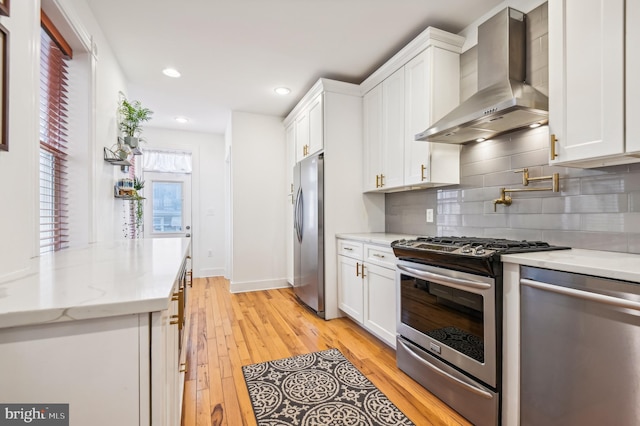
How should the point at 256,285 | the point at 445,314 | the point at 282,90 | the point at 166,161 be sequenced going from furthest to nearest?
the point at 166,161 → the point at 256,285 → the point at 282,90 → the point at 445,314

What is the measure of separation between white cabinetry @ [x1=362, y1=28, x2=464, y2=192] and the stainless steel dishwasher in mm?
1239

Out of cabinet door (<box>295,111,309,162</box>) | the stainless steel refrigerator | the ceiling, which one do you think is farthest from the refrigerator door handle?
the ceiling

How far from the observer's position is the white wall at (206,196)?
518 centimetres

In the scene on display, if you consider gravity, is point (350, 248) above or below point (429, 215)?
below

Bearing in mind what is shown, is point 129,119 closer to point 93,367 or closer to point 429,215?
point 93,367

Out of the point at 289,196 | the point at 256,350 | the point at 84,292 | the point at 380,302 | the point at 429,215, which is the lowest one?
the point at 256,350

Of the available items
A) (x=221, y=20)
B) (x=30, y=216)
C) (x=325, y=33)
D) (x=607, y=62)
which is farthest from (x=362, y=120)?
(x=30, y=216)

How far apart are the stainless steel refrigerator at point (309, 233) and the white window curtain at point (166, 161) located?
2512 mm

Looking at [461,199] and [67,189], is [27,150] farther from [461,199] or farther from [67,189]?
[461,199]

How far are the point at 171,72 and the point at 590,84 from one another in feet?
11.3

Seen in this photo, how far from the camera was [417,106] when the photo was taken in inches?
94.8

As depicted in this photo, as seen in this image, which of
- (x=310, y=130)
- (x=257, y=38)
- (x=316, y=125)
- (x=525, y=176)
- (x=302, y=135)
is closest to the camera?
(x=525, y=176)

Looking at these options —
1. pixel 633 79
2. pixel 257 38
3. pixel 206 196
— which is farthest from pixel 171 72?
pixel 633 79

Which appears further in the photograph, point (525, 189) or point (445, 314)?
point (525, 189)
